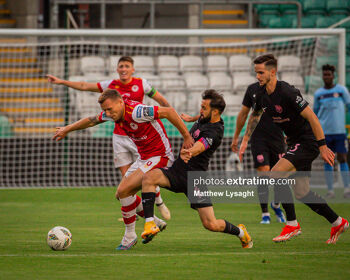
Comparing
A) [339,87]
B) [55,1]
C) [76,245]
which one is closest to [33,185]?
[55,1]

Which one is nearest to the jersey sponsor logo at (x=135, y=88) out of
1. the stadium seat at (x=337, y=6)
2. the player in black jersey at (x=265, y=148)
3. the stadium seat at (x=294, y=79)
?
the player in black jersey at (x=265, y=148)

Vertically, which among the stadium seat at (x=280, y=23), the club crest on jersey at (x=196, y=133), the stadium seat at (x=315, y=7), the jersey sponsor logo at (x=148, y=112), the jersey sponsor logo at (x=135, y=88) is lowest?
the club crest on jersey at (x=196, y=133)

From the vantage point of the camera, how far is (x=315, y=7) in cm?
1958

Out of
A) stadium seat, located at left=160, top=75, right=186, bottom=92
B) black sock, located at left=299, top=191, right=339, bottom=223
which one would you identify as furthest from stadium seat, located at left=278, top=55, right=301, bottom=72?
black sock, located at left=299, top=191, right=339, bottom=223

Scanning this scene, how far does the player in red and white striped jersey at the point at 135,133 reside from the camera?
6523 millimetres

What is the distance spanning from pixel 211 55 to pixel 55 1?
4189 millimetres

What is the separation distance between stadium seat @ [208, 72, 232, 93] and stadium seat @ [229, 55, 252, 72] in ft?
0.95

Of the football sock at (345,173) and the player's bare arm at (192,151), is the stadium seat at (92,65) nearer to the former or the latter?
the football sock at (345,173)

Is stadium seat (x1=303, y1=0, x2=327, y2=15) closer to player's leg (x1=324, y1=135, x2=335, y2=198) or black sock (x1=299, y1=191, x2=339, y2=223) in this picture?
player's leg (x1=324, y1=135, x2=335, y2=198)

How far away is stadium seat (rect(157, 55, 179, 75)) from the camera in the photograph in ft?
52.5

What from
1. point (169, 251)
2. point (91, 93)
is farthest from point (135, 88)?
point (91, 93)

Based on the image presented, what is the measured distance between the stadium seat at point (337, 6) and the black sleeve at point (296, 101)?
13627mm

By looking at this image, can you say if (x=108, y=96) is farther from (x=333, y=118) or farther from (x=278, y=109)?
(x=333, y=118)

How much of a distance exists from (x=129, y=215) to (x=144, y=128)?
90 centimetres
